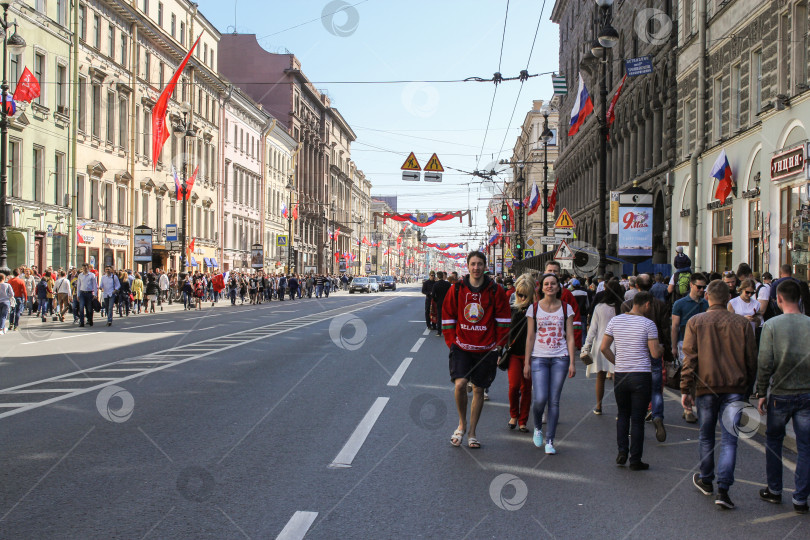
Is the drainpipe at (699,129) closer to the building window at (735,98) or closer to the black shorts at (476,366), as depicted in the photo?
the building window at (735,98)

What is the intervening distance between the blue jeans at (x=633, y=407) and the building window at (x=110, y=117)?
132 ft

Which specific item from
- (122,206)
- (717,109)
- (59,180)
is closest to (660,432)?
(717,109)

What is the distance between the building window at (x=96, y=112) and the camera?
40.6 meters

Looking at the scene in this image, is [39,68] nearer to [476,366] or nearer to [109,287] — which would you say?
[109,287]

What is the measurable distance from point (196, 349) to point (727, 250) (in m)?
16.4

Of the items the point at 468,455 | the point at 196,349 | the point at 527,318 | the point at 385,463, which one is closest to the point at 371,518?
the point at 385,463

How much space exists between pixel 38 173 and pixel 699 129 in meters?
27.3

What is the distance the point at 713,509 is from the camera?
5.84 metres

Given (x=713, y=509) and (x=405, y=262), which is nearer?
(x=713, y=509)

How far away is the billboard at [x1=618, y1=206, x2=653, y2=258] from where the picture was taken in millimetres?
29516

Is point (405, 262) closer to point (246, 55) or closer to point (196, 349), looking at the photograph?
point (246, 55)

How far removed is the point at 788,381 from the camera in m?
5.88

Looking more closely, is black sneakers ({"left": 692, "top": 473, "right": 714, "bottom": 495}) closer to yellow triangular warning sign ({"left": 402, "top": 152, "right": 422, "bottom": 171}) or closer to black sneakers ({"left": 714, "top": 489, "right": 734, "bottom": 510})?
black sneakers ({"left": 714, "top": 489, "right": 734, "bottom": 510})

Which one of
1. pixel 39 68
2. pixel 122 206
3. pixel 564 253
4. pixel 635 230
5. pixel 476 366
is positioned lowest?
pixel 476 366
